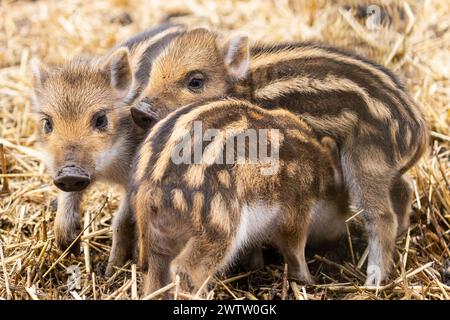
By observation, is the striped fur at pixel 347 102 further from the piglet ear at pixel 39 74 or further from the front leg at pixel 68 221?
the front leg at pixel 68 221

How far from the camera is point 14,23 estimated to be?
24.6 ft

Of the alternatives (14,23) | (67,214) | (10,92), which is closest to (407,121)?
(67,214)

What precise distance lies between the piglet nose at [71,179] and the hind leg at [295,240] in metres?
0.98

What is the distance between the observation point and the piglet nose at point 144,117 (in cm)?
392


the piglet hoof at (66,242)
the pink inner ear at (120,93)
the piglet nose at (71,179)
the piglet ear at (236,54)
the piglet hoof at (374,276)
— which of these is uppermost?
the piglet ear at (236,54)

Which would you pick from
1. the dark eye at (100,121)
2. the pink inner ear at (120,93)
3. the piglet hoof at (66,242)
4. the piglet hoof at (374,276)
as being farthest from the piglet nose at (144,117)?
the piglet hoof at (374,276)

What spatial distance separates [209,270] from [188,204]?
0.31 metres

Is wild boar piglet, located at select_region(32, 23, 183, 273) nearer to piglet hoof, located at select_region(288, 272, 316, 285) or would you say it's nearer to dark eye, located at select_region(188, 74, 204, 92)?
dark eye, located at select_region(188, 74, 204, 92)

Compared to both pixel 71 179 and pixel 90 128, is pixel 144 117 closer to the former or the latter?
pixel 90 128

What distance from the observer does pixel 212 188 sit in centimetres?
324

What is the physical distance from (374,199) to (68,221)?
1.67 meters

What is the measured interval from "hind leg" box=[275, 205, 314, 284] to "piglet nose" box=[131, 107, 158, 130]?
0.86 m

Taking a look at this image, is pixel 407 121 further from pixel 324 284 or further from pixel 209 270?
pixel 209 270

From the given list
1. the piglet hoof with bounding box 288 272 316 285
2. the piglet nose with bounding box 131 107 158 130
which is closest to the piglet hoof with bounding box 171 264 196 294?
the piglet hoof with bounding box 288 272 316 285
